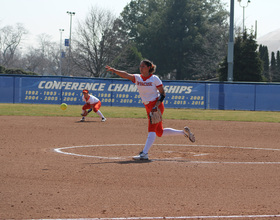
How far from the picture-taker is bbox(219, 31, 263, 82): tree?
147ft

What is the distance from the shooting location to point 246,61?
45031mm

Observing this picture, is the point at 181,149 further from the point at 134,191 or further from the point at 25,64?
the point at 25,64

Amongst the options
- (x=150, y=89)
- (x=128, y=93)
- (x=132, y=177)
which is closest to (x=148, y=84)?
(x=150, y=89)

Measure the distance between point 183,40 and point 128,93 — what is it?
42.1 m

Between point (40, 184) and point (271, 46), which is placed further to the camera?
point (271, 46)

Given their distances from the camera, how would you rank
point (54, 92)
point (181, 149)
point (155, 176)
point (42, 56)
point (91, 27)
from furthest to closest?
point (42, 56)
point (91, 27)
point (54, 92)
point (181, 149)
point (155, 176)

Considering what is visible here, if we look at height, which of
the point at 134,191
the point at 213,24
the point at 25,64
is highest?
the point at 213,24

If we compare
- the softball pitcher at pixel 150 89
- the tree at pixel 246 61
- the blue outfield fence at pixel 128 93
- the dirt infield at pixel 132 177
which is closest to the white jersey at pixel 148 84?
the softball pitcher at pixel 150 89

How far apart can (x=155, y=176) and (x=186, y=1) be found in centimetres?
6881

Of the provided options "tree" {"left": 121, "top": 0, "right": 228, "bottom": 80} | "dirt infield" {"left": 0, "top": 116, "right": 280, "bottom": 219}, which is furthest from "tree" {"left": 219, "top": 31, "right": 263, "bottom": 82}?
"dirt infield" {"left": 0, "top": 116, "right": 280, "bottom": 219}

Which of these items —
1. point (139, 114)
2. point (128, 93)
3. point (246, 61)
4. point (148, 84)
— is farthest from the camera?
point (246, 61)

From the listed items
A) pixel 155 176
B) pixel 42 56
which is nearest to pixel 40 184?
pixel 155 176

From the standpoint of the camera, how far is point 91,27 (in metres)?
61.3

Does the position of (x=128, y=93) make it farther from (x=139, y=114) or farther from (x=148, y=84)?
(x=148, y=84)
